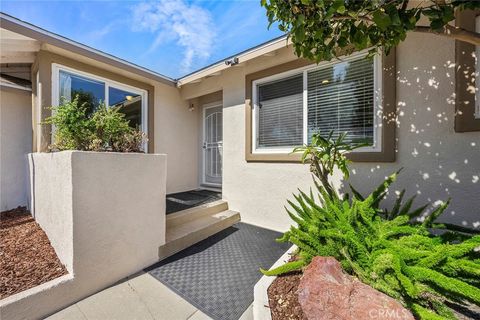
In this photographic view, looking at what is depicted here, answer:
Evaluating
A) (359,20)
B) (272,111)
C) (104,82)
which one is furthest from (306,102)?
(104,82)

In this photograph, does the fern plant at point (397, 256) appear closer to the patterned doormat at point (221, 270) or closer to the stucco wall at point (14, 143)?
the patterned doormat at point (221, 270)

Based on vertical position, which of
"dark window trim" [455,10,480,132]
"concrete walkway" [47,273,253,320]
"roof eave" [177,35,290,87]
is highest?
"roof eave" [177,35,290,87]

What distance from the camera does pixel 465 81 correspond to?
9.00 ft

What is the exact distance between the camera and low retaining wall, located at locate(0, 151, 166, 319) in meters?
2.48

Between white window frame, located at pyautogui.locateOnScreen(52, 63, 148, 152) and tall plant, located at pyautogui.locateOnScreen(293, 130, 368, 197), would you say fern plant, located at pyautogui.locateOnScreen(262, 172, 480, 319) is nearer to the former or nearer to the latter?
tall plant, located at pyautogui.locateOnScreen(293, 130, 368, 197)

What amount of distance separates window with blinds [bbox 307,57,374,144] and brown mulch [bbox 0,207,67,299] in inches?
180

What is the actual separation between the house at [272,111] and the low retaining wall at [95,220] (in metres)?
2.00

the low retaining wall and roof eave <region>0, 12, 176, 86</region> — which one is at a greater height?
roof eave <region>0, 12, 176, 86</region>

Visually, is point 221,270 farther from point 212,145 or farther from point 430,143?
point 212,145

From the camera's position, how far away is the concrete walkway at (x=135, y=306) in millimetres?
2338

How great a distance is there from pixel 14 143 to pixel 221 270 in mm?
5994

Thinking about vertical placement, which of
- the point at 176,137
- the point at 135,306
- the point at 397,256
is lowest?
the point at 135,306

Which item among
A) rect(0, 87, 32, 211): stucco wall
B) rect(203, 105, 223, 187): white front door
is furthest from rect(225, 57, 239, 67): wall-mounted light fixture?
rect(0, 87, 32, 211): stucco wall

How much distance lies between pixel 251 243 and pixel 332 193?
A: 1.82 meters
